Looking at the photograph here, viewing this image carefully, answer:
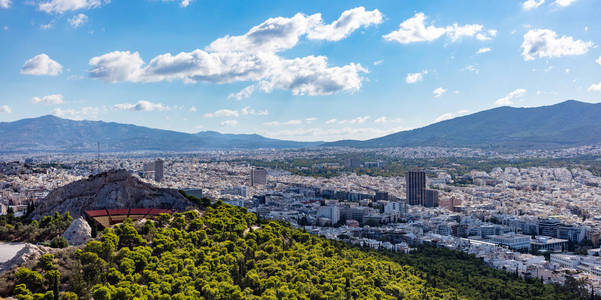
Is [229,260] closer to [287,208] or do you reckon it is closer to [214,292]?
[214,292]

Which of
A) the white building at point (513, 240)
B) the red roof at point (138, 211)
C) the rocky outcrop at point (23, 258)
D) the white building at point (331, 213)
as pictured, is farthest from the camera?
the white building at point (331, 213)

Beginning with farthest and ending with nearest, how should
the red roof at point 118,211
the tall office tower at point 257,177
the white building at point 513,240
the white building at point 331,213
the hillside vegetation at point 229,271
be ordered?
1. the tall office tower at point 257,177
2. the white building at point 331,213
3. the white building at point 513,240
4. the red roof at point 118,211
5. the hillside vegetation at point 229,271

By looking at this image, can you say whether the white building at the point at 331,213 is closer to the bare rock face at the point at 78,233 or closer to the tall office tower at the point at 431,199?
the tall office tower at the point at 431,199

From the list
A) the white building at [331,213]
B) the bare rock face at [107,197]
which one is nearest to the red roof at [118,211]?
the bare rock face at [107,197]

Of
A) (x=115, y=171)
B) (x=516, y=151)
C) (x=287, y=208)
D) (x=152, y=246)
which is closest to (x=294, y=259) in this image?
(x=152, y=246)

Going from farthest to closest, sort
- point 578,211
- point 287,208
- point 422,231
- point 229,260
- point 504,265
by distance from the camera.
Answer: point 287,208 → point 578,211 → point 422,231 → point 504,265 → point 229,260

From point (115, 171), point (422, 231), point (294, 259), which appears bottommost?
point (422, 231)

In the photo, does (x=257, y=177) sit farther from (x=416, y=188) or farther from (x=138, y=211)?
(x=138, y=211)
